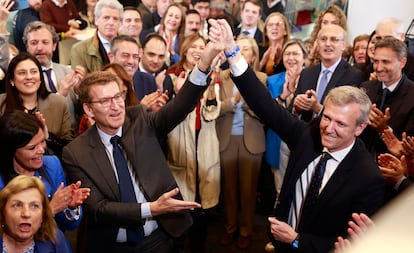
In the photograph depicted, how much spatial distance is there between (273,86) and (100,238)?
233cm

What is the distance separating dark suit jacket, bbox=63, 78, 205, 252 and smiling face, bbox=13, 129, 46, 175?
0.13 m

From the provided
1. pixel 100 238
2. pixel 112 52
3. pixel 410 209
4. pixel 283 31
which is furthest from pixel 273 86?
pixel 410 209

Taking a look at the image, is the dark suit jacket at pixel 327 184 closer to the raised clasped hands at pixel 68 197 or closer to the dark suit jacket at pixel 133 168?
the dark suit jacket at pixel 133 168

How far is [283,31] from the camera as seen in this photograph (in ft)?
16.7

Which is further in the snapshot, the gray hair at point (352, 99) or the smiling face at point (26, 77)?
the smiling face at point (26, 77)

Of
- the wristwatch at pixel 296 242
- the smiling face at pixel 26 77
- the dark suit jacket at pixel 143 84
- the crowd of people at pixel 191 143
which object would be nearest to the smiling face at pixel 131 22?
the crowd of people at pixel 191 143

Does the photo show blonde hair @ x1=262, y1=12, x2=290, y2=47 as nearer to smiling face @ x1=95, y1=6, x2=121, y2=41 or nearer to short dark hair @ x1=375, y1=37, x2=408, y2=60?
smiling face @ x1=95, y1=6, x2=121, y2=41

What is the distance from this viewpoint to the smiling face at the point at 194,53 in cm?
399

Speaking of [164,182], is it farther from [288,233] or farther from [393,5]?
[393,5]

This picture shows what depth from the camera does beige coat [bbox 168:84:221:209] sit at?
368 cm

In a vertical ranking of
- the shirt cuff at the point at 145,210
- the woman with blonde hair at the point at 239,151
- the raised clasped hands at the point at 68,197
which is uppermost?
the raised clasped hands at the point at 68,197

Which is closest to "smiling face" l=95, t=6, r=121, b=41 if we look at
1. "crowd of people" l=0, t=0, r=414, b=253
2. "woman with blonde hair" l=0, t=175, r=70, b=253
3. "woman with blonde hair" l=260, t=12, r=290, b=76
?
"crowd of people" l=0, t=0, r=414, b=253

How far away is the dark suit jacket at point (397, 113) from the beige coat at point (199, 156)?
110 centimetres

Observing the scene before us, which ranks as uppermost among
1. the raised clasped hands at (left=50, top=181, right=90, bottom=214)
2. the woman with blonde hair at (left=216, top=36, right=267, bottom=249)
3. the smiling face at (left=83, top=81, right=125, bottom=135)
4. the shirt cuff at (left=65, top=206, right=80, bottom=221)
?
the smiling face at (left=83, top=81, right=125, bottom=135)
